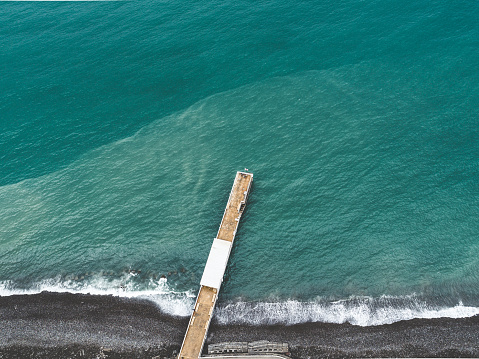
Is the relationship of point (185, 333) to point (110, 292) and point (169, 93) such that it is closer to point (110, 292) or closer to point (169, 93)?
point (110, 292)

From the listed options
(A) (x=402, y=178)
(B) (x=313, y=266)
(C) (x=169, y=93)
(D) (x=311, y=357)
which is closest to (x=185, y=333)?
(D) (x=311, y=357)

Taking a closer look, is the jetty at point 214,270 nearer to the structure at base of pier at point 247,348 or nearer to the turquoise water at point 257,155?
the structure at base of pier at point 247,348

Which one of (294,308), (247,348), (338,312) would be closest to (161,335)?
(247,348)

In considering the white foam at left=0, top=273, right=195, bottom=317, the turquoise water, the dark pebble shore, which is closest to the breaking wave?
the white foam at left=0, top=273, right=195, bottom=317

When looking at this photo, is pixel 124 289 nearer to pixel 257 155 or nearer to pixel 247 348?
pixel 247 348

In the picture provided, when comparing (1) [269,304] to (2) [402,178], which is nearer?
(1) [269,304]

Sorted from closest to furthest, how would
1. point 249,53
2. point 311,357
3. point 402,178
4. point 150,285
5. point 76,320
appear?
point 311,357 < point 76,320 < point 150,285 < point 402,178 < point 249,53

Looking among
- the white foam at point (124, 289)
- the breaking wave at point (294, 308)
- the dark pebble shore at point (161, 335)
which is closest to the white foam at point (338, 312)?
the breaking wave at point (294, 308)
